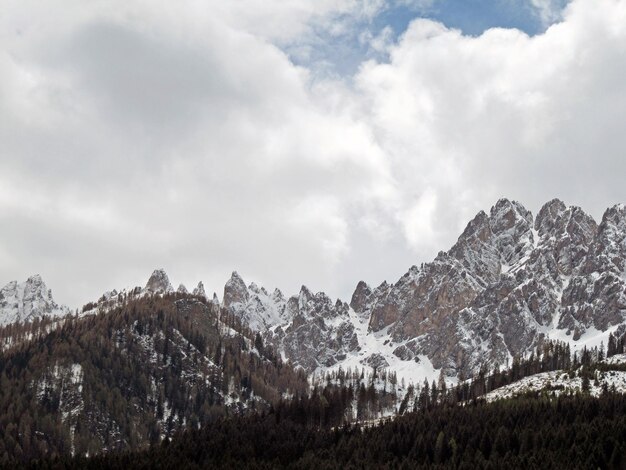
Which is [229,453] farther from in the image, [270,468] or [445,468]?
[445,468]

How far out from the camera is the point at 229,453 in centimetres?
16162

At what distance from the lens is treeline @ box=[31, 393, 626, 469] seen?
133 metres

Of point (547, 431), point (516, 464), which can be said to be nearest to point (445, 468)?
point (516, 464)

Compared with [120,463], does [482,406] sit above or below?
above

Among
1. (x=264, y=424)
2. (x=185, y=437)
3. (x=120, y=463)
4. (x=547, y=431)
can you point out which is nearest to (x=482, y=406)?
(x=547, y=431)

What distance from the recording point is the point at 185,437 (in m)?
188

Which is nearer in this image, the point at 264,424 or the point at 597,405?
the point at 597,405

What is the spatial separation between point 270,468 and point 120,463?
3208 cm

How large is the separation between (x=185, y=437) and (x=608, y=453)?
10178 centimetres

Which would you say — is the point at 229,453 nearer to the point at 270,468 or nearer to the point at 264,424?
the point at 270,468

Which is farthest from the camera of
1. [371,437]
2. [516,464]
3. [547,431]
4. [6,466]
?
[371,437]

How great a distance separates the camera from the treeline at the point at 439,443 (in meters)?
133

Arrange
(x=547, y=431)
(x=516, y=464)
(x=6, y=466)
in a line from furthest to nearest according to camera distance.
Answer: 1. (x=6, y=466)
2. (x=547, y=431)
3. (x=516, y=464)

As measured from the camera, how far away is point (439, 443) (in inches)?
6009
